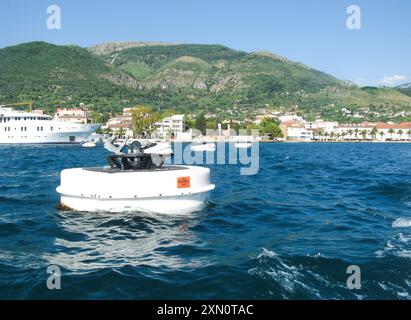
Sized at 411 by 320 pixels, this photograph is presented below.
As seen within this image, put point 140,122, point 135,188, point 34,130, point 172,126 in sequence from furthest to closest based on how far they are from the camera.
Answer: point 172,126
point 140,122
point 34,130
point 135,188

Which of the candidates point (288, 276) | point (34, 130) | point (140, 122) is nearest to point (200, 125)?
point (140, 122)

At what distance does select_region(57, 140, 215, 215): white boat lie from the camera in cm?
1391

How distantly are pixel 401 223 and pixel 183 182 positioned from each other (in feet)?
23.2

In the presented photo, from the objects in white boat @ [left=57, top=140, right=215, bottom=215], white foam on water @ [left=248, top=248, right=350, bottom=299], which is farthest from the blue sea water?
white boat @ [left=57, top=140, right=215, bottom=215]

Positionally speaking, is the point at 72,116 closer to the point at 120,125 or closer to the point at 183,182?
the point at 120,125

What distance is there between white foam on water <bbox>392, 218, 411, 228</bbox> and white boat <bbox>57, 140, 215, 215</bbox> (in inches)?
244

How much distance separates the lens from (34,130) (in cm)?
10275

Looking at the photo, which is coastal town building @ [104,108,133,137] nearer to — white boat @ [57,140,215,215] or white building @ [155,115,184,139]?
white building @ [155,115,184,139]

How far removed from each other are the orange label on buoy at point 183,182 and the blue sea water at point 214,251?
1070mm

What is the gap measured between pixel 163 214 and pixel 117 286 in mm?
6061

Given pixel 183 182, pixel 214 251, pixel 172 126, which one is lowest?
pixel 214 251

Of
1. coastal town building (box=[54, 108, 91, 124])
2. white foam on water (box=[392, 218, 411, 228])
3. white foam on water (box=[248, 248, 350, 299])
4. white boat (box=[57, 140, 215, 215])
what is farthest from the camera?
coastal town building (box=[54, 108, 91, 124])

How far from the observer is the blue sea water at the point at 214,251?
817 centimetres

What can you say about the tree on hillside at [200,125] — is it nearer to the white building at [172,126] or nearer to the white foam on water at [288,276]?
the white building at [172,126]
